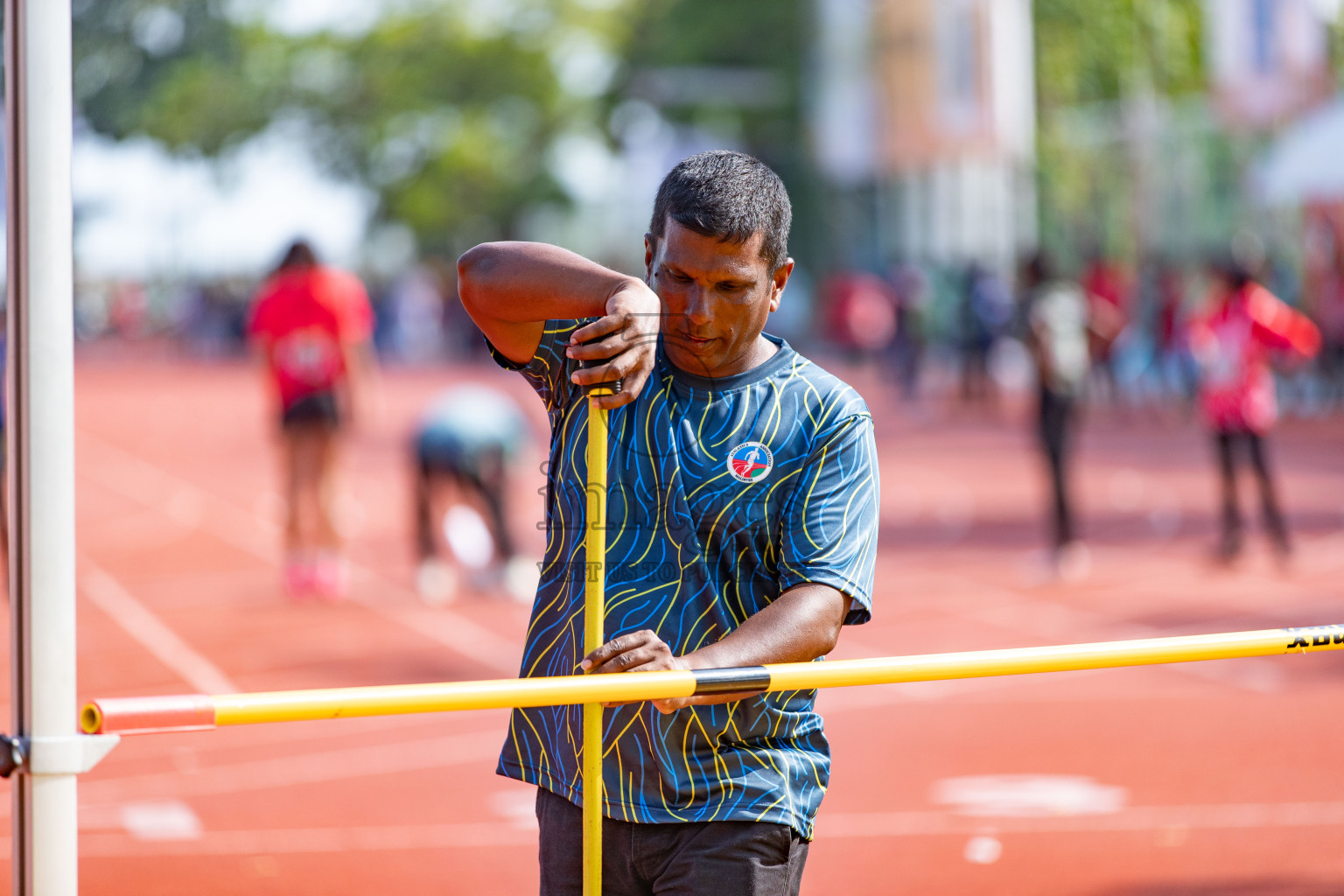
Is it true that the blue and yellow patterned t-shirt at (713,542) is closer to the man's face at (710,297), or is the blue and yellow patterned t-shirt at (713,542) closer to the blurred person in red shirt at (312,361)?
the man's face at (710,297)

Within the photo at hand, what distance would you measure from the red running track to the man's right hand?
310cm

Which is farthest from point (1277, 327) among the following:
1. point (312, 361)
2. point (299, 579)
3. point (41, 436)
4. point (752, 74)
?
point (752, 74)

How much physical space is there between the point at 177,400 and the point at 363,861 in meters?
23.2

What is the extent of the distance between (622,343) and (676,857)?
0.76m

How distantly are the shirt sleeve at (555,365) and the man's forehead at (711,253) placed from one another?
0.61 feet

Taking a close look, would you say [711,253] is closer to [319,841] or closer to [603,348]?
[603,348]

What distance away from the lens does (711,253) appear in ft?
7.31

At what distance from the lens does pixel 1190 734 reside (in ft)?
21.7

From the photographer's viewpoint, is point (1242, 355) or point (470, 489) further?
point (1242, 355)

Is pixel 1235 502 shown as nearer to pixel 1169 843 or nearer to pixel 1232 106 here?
pixel 1169 843

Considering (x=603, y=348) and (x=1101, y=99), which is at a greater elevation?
(x=1101, y=99)

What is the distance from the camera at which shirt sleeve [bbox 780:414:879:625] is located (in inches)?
89.4

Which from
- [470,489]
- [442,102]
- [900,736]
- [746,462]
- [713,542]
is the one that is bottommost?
[900,736]

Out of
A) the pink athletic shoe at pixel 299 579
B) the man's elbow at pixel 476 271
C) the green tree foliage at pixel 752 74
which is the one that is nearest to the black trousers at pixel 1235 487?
the pink athletic shoe at pixel 299 579
